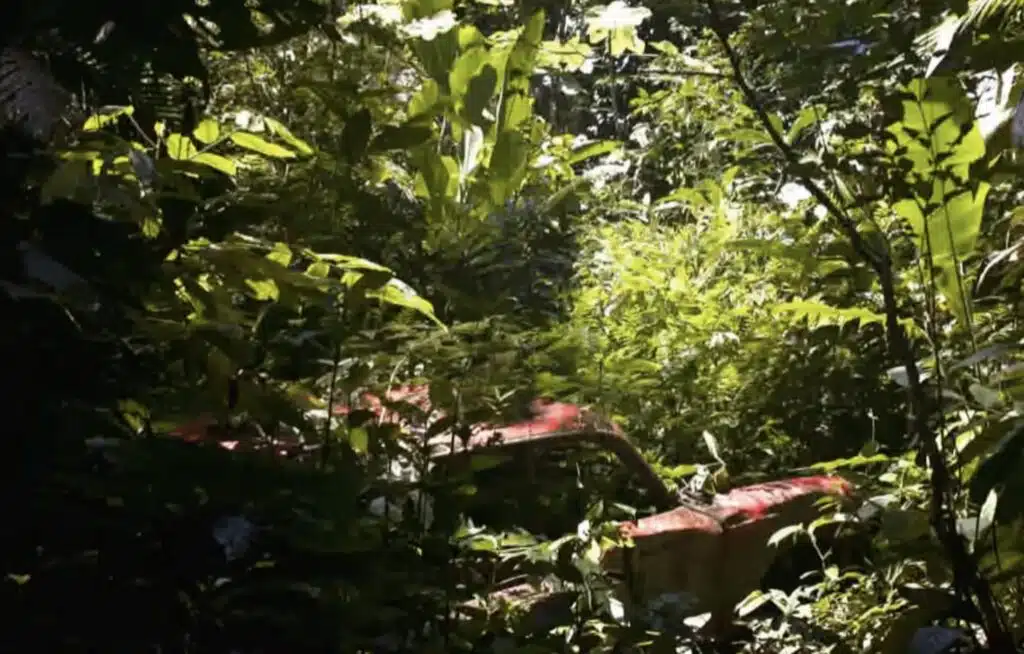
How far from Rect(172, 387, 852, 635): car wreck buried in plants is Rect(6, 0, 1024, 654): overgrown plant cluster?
2 centimetres

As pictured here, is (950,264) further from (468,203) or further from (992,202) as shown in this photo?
(992,202)

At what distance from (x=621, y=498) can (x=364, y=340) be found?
1.53m

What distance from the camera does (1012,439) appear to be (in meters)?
1.22

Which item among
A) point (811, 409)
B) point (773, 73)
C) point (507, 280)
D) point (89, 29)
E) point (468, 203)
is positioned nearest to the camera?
point (89, 29)

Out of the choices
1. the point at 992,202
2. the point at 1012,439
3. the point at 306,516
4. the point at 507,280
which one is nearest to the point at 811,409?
the point at 992,202

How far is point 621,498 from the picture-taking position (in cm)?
284

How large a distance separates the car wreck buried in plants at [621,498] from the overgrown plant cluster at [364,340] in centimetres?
2

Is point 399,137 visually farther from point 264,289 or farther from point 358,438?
point 358,438

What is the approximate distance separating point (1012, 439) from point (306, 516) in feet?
2.60

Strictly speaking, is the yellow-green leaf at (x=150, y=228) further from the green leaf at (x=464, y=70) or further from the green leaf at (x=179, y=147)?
the green leaf at (x=464, y=70)

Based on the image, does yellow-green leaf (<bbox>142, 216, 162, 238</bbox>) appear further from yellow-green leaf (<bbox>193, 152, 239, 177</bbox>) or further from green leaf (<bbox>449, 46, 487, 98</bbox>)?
green leaf (<bbox>449, 46, 487, 98</bbox>)

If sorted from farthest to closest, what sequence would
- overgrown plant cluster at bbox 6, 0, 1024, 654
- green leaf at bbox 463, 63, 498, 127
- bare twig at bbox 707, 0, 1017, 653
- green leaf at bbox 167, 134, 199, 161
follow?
green leaf at bbox 463, 63, 498, 127 < bare twig at bbox 707, 0, 1017, 653 < green leaf at bbox 167, 134, 199, 161 < overgrown plant cluster at bbox 6, 0, 1024, 654

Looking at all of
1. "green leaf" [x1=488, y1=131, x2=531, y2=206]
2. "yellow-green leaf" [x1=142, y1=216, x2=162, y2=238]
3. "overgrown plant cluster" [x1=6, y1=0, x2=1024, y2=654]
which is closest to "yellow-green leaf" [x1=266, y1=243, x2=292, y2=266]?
"overgrown plant cluster" [x1=6, y1=0, x2=1024, y2=654]

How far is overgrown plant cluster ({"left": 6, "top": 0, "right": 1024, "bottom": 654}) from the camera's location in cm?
104
